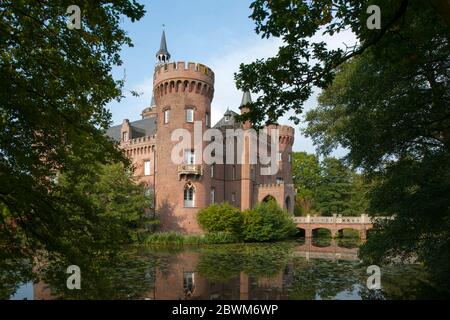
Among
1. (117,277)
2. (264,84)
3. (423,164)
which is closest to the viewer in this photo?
(264,84)

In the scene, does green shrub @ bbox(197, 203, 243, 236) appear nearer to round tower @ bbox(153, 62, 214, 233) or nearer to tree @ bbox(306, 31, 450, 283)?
round tower @ bbox(153, 62, 214, 233)

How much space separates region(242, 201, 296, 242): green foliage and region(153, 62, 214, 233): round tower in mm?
3667

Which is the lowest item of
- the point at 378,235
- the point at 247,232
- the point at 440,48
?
the point at 247,232

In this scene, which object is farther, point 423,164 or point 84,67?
point 423,164

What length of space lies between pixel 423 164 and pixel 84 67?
22.6ft

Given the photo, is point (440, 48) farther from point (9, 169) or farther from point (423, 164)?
point (9, 169)

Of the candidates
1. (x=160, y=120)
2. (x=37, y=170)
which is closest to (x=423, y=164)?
(x=37, y=170)

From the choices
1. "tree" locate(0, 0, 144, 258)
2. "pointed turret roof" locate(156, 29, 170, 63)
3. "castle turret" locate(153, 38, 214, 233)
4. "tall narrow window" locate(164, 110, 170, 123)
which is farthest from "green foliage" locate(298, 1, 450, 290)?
"pointed turret roof" locate(156, 29, 170, 63)

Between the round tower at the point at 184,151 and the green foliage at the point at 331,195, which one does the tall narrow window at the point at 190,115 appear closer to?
the round tower at the point at 184,151

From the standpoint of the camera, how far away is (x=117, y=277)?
13.7 meters

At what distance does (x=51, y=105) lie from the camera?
21.3 ft

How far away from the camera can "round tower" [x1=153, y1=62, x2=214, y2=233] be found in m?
31.1

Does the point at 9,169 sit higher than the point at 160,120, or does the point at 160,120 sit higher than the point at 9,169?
the point at 160,120

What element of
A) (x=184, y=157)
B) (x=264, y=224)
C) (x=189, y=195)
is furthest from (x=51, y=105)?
(x=264, y=224)
